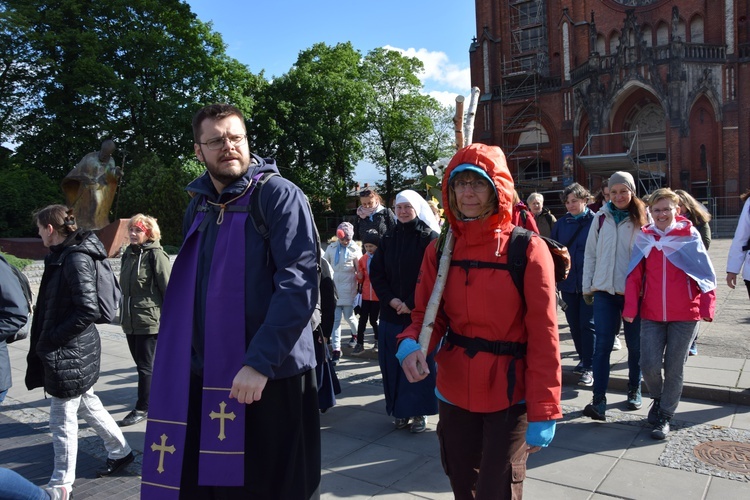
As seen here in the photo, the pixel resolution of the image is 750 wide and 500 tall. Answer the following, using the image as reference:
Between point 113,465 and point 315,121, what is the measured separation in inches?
1420

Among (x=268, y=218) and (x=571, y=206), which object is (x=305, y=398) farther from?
(x=571, y=206)

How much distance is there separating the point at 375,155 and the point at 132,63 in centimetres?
2204

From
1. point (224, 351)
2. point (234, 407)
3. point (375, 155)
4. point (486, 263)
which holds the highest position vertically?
point (375, 155)

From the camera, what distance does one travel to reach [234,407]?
2475 millimetres

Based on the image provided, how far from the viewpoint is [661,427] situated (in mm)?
4676

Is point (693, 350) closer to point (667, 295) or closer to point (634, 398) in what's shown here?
point (634, 398)

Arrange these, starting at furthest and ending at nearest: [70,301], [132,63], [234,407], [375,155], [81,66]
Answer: [375,155]
[132,63]
[81,66]
[70,301]
[234,407]

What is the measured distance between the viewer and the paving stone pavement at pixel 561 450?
3.94m

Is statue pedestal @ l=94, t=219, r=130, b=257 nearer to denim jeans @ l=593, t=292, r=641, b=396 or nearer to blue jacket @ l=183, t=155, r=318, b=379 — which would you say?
denim jeans @ l=593, t=292, r=641, b=396

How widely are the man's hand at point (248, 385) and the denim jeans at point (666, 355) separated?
3732 mm

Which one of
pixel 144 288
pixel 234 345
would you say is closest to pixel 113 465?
pixel 144 288

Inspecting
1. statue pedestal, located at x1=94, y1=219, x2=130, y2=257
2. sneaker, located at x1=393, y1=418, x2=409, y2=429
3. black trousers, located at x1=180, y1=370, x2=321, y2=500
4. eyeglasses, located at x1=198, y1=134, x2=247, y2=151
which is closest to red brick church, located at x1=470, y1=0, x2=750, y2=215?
Result: statue pedestal, located at x1=94, y1=219, x2=130, y2=257

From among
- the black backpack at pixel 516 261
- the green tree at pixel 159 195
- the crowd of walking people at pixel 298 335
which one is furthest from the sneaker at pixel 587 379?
the green tree at pixel 159 195

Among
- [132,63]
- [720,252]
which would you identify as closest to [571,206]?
[720,252]
